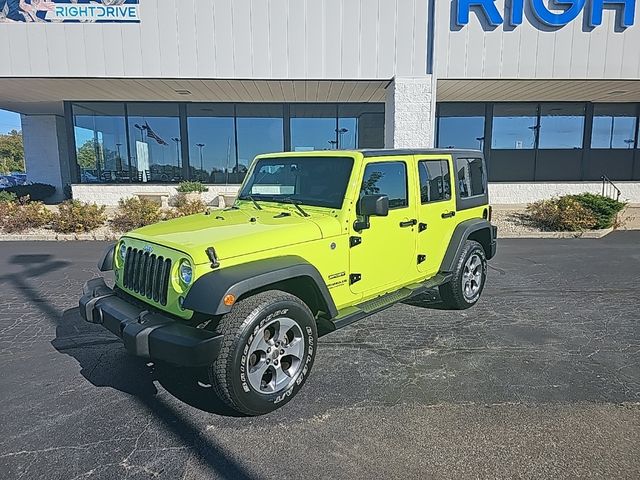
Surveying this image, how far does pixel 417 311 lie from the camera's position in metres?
5.38

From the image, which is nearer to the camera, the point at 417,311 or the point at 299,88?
the point at 417,311

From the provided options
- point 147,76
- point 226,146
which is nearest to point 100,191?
point 226,146

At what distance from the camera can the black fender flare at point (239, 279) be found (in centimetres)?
283

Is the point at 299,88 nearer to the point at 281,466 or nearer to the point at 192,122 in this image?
the point at 192,122

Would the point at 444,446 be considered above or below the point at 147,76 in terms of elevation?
below

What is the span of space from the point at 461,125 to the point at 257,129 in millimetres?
7623

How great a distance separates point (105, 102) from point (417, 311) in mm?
14864

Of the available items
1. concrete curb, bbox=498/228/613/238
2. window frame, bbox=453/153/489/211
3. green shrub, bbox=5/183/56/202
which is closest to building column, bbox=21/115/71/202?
green shrub, bbox=5/183/56/202

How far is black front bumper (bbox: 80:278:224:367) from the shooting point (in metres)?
2.77

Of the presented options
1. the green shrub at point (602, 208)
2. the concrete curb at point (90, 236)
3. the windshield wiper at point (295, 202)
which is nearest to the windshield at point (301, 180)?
the windshield wiper at point (295, 202)

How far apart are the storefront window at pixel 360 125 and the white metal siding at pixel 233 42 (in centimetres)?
455

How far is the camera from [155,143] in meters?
16.4

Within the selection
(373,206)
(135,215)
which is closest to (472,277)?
(373,206)

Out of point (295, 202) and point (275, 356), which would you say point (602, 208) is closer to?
point (295, 202)
